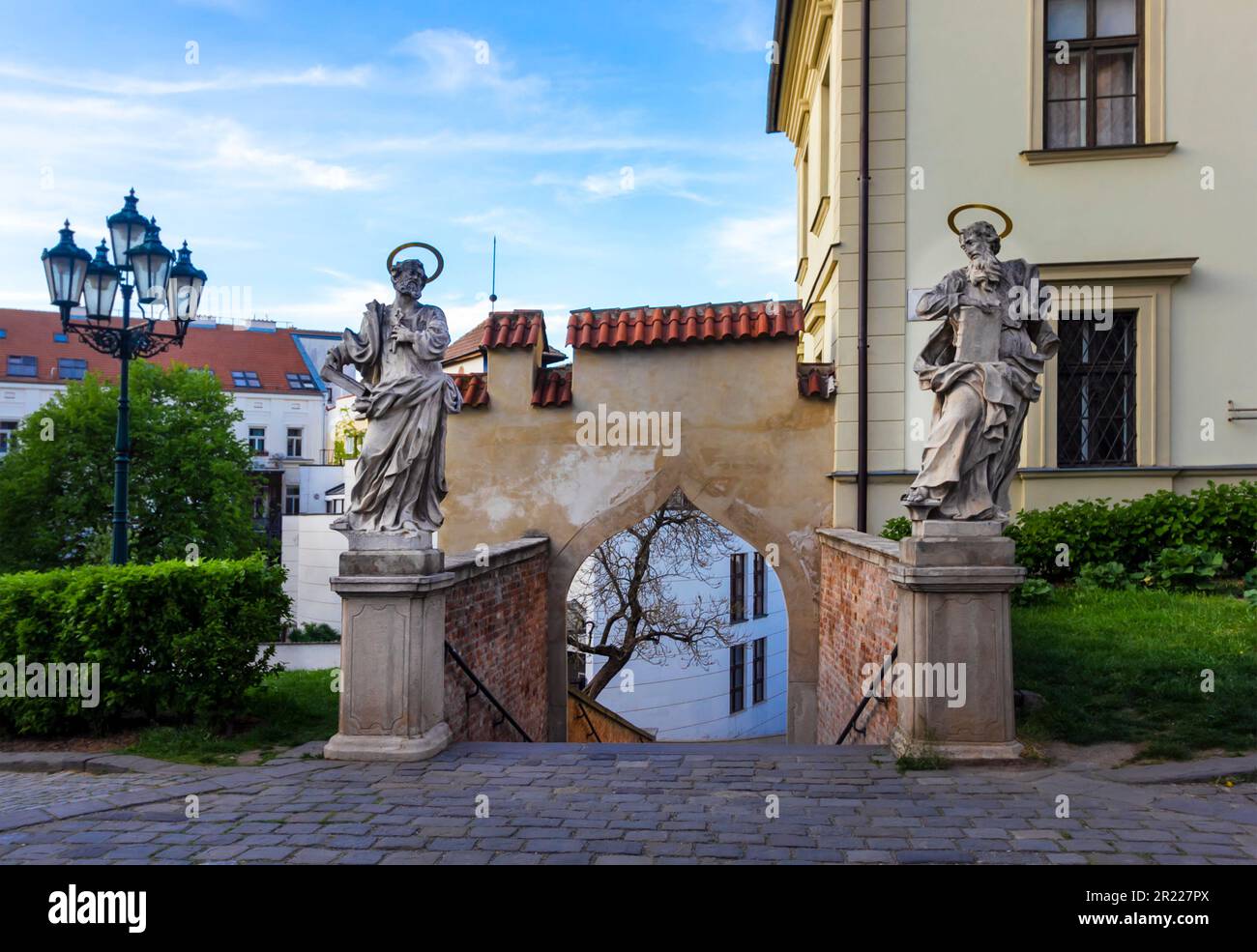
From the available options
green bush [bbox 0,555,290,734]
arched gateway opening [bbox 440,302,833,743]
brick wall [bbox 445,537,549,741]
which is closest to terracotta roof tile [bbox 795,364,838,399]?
arched gateway opening [bbox 440,302,833,743]

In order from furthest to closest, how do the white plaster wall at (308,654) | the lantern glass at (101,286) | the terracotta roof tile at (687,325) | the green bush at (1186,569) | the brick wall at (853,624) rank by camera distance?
the white plaster wall at (308,654), the terracotta roof tile at (687,325), the lantern glass at (101,286), the green bush at (1186,569), the brick wall at (853,624)

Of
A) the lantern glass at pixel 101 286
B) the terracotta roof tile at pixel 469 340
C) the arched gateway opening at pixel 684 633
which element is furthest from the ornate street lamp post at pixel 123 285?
the terracotta roof tile at pixel 469 340

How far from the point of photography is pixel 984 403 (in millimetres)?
6398

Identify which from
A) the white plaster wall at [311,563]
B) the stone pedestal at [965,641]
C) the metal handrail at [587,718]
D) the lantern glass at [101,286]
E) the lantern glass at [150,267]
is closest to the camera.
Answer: the stone pedestal at [965,641]

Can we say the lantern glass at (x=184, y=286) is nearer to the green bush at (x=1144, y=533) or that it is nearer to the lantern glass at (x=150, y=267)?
the lantern glass at (x=150, y=267)

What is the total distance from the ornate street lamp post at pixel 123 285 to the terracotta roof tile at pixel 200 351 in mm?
38932

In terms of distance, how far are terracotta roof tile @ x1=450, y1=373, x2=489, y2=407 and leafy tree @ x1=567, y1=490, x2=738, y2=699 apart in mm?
3730

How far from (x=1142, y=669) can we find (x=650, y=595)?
18350 millimetres

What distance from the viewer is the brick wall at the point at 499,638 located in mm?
7828

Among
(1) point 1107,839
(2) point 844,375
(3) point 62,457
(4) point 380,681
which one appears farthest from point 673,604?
(3) point 62,457

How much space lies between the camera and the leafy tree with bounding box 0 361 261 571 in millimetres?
28625

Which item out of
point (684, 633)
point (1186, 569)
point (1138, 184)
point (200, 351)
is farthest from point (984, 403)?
point (200, 351)

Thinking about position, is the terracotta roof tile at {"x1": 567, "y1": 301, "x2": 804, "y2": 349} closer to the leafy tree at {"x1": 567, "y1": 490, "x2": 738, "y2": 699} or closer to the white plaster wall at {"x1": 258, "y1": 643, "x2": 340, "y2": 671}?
the leafy tree at {"x1": 567, "y1": 490, "x2": 738, "y2": 699}

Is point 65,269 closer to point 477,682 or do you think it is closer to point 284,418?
point 477,682
